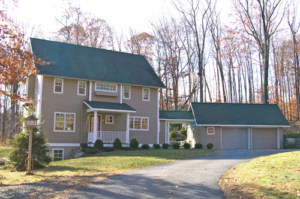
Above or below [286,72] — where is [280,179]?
below

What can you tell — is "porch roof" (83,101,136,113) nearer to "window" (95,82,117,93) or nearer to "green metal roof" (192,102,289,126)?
"window" (95,82,117,93)

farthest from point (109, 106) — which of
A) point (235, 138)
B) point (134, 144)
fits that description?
point (235, 138)

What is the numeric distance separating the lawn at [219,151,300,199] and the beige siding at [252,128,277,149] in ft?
53.0

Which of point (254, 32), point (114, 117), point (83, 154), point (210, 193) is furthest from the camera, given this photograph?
point (254, 32)

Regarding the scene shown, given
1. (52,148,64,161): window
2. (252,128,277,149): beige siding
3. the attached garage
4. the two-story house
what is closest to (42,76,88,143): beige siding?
the two-story house

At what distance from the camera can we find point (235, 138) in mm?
25859

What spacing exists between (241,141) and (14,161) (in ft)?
62.7

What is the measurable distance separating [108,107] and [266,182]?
14.6 m

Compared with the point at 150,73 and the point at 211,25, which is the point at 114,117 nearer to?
the point at 150,73

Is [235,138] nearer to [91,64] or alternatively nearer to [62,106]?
[91,64]

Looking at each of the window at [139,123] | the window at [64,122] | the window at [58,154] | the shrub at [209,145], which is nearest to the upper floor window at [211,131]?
the shrub at [209,145]

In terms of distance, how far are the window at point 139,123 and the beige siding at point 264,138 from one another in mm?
9823

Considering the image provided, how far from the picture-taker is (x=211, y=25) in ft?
120

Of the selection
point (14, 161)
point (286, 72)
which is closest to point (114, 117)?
point (14, 161)
